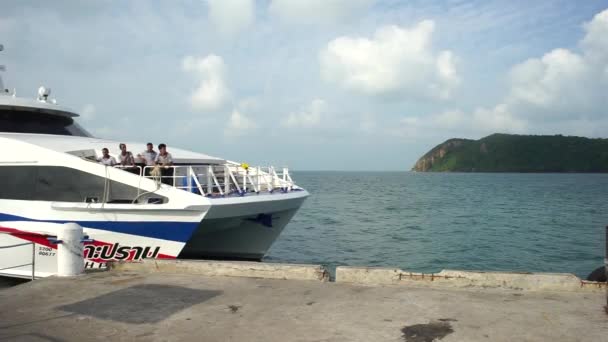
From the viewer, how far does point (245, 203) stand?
10.3 metres

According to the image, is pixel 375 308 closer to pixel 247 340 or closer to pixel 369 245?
pixel 247 340

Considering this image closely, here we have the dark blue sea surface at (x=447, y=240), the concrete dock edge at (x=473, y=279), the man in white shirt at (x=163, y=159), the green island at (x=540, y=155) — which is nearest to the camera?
the concrete dock edge at (x=473, y=279)

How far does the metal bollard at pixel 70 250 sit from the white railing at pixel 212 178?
280 centimetres

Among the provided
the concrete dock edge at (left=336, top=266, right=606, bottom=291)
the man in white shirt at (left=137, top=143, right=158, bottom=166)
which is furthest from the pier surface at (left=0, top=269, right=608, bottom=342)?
the man in white shirt at (left=137, top=143, right=158, bottom=166)

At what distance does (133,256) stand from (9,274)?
2.90 meters

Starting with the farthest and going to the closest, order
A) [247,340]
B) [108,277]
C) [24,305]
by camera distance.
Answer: [108,277] < [24,305] < [247,340]

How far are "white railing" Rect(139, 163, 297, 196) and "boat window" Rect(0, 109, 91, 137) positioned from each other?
4264mm

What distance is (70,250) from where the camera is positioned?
692 cm

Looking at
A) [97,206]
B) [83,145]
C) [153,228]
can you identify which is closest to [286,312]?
[153,228]

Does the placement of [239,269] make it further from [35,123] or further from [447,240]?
[447,240]

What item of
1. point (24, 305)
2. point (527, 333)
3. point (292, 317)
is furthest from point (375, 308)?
point (24, 305)

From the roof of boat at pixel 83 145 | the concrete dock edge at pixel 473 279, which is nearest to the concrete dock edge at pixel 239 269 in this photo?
the concrete dock edge at pixel 473 279

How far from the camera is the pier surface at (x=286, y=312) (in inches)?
176

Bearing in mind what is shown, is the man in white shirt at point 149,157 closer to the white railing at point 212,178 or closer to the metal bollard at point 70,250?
the white railing at point 212,178
